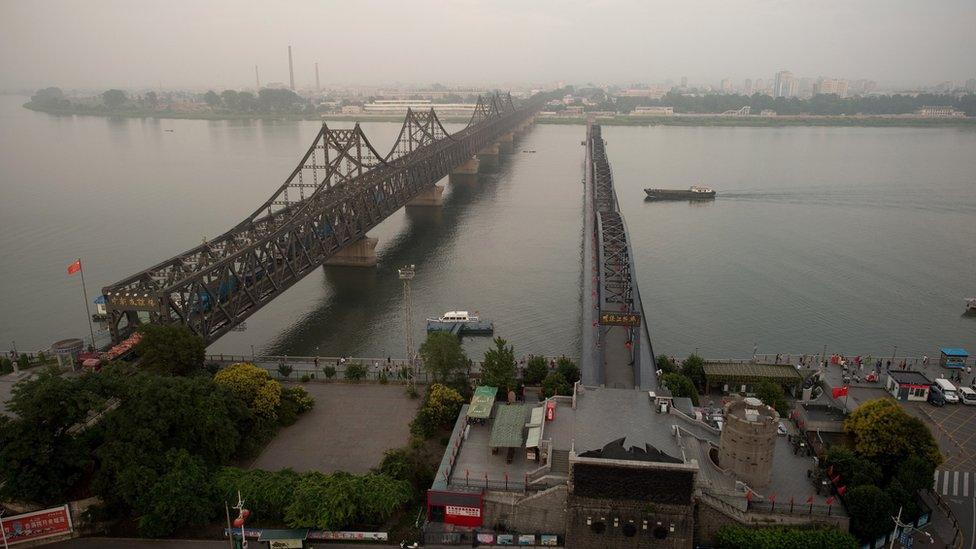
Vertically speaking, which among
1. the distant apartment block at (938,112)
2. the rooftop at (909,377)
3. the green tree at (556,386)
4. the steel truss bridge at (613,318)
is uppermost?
the distant apartment block at (938,112)

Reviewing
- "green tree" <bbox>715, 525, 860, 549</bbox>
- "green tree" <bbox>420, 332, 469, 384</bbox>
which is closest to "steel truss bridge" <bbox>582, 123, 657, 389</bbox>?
"green tree" <bbox>420, 332, 469, 384</bbox>

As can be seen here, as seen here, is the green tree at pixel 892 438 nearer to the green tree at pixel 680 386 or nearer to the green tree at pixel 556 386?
the green tree at pixel 680 386

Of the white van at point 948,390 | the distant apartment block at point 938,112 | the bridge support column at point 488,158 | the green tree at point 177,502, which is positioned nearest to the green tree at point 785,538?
the white van at point 948,390

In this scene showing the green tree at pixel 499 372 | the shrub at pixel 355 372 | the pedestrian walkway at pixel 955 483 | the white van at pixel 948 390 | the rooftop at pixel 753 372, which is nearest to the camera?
the pedestrian walkway at pixel 955 483

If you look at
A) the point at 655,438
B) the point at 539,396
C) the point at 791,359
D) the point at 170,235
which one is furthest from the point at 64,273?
the point at 791,359

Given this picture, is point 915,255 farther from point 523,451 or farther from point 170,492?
point 170,492

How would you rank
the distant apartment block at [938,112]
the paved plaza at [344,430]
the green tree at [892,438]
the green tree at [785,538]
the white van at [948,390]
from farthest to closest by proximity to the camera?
the distant apartment block at [938,112] < the white van at [948,390] < the paved plaza at [344,430] < the green tree at [892,438] < the green tree at [785,538]

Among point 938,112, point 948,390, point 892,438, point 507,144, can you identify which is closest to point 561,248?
point 948,390
